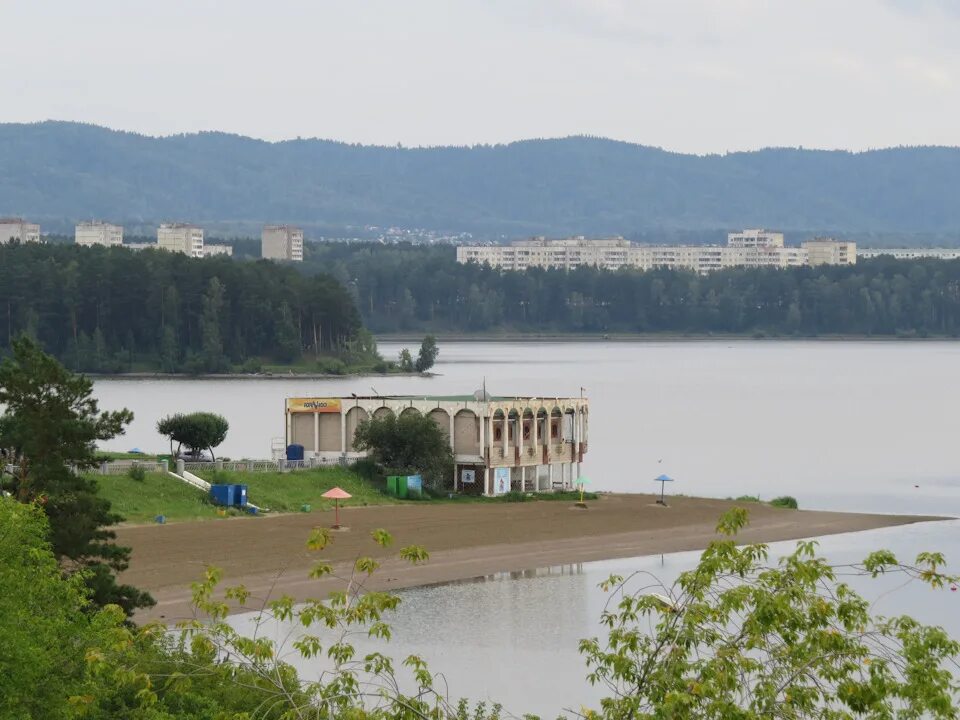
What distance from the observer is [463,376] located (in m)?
164

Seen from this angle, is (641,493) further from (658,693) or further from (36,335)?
(36,335)

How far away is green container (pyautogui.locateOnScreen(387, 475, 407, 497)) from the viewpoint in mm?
59562

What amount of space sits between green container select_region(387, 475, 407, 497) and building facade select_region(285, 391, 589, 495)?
251 cm

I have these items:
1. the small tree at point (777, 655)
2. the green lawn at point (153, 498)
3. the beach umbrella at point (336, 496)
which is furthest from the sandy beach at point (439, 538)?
the small tree at point (777, 655)

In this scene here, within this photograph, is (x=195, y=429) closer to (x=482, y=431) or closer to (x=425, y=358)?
(x=482, y=431)

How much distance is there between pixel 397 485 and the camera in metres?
59.7

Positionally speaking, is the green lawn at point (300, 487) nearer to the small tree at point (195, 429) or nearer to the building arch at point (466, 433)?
the small tree at point (195, 429)

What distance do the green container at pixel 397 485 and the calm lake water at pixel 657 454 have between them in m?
9.40

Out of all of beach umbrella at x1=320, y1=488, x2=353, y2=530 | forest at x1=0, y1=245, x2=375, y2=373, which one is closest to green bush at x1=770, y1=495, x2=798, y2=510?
beach umbrella at x1=320, y1=488, x2=353, y2=530

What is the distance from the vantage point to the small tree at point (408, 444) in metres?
60.1

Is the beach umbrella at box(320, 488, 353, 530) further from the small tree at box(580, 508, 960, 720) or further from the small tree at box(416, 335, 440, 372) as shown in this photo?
the small tree at box(416, 335, 440, 372)

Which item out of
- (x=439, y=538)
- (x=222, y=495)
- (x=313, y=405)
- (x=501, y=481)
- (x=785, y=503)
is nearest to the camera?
(x=439, y=538)

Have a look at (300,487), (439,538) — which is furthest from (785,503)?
(439,538)

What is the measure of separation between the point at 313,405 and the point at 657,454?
3254 centimetres
